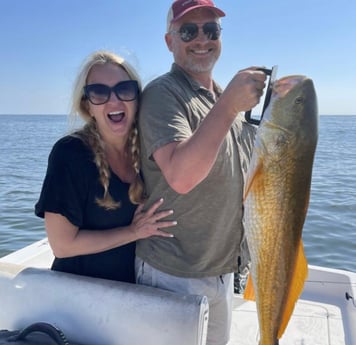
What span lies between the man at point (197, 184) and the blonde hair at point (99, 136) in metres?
0.10

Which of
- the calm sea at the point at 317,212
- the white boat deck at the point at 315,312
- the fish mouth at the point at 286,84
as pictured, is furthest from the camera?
the calm sea at the point at 317,212

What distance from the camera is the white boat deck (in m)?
3.97

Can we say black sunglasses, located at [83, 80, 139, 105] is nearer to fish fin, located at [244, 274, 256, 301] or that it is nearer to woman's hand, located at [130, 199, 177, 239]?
woman's hand, located at [130, 199, 177, 239]

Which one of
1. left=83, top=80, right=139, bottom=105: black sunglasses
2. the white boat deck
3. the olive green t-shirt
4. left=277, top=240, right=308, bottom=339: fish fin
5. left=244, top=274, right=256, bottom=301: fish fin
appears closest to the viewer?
left=277, top=240, right=308, bottom=339: fish fin

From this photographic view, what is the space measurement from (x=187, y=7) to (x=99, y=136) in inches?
36.5

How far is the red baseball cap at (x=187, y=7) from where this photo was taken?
2.53m

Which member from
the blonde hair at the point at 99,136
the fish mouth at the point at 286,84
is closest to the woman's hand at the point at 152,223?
the blonde hair at the point at 99,136

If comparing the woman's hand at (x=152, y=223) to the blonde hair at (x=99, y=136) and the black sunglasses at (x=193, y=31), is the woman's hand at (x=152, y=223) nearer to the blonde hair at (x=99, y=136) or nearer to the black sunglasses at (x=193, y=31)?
the blonde hair at (x=99, y=136)

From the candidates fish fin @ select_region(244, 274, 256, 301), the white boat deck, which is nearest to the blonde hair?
fish fin @ select_region(244, 274, 256, 301)

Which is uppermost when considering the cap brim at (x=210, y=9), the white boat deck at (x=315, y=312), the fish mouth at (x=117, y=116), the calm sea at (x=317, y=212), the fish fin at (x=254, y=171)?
the cap brim at (x=210, y=9)

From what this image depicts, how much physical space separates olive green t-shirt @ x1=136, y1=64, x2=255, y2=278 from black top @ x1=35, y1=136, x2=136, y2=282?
0.19 metres

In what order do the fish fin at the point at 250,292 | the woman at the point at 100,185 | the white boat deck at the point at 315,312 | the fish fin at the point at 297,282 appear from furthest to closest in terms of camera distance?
the white boat deck at the point at 315,312, the woman at the point at 100,185, the fish fin at the point at 250,292, the fish fin at the point at 297,282

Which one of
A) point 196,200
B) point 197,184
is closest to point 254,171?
point 197,184

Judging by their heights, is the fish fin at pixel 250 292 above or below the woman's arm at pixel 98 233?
below
